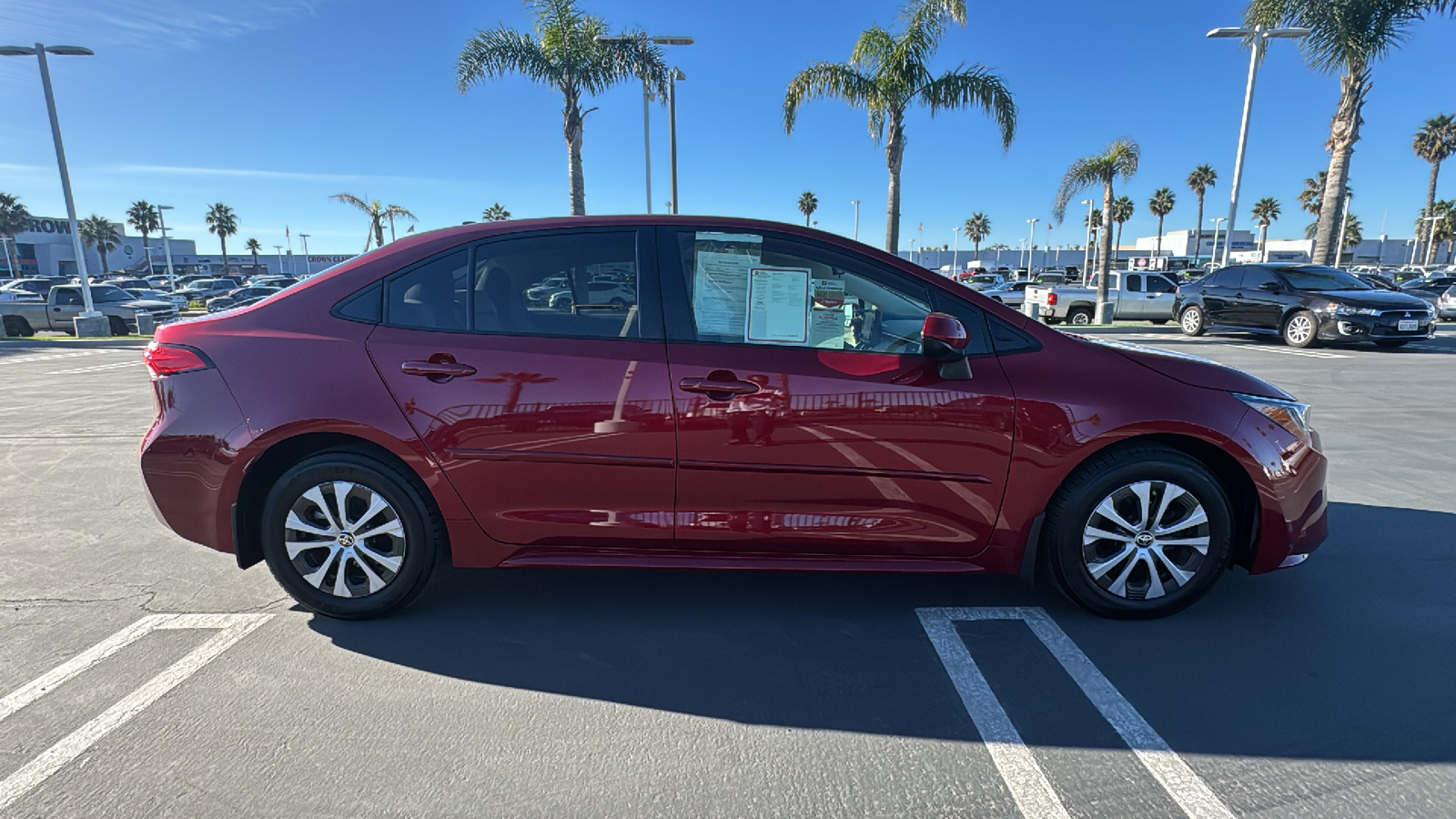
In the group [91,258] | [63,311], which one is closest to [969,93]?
[63,311]

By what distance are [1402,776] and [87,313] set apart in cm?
2644

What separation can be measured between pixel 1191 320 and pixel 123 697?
59.8 ft

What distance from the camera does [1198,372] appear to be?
117 inches

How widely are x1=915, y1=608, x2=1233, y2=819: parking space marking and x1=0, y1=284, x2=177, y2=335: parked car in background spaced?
80.6ft

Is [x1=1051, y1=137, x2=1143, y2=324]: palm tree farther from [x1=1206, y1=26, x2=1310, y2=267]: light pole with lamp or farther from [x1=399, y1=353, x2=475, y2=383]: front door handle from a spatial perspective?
[x1=399, y1=353, x2=475, y2=383]: front door handle

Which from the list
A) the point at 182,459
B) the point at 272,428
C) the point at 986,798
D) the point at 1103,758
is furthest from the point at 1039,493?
the point at 182,459

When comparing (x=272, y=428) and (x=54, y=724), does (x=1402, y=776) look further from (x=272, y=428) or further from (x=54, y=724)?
(x=54, y=724)

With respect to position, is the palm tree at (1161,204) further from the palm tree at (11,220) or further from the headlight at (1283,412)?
the palm tree at (11,220)

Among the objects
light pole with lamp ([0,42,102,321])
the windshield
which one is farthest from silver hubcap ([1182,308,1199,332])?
light pole with lamp ([0,42,102,321])

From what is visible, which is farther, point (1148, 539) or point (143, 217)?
point (143, 217)

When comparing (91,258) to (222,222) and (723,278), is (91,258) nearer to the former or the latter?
(222,222)

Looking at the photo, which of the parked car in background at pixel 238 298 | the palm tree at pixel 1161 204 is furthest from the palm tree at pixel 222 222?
the palm tree at pixel 1161 204

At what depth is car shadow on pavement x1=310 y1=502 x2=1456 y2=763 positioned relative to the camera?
7.88ft

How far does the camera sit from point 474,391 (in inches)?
111
